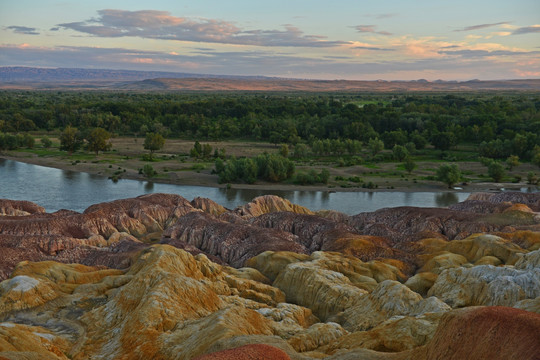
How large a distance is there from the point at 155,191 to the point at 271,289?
6044 cm

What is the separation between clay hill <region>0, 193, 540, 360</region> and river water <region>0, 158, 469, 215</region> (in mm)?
26703

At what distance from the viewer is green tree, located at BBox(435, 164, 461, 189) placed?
93375 millimetres

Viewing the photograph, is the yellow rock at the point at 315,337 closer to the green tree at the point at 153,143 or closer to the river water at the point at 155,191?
the river water at the point at 155,191

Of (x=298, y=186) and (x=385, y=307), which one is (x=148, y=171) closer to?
(x=298, y=186)

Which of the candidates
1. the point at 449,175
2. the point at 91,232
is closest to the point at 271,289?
the point at 91,232

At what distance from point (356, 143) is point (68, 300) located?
3944 inches

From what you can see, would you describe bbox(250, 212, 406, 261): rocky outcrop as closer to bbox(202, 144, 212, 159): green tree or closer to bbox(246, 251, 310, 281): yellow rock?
bbox(246, 251, 310, 281): yellow rock

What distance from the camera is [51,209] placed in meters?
75.4

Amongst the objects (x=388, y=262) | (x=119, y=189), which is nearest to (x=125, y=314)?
(x=388, y=262)

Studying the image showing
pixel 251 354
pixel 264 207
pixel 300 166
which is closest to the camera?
pixel 251 354

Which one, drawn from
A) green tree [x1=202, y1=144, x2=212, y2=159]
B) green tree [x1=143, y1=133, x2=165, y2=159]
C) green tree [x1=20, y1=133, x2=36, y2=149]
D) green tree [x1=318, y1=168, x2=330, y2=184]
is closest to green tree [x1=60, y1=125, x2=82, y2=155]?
green tree [x1=20, y1=133, x2=36, y2=149]

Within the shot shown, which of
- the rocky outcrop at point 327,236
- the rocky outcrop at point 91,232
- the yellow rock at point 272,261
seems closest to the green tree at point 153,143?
the rocky outcrop at point 91,232

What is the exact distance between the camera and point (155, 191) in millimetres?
90812

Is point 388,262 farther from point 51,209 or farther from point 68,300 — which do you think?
point 51,209
